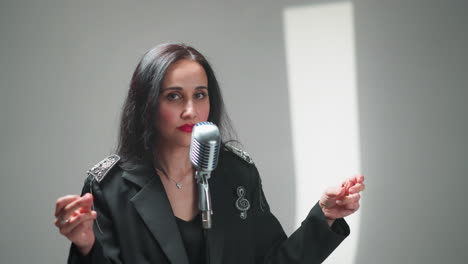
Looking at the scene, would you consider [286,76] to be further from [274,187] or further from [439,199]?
[439,199]

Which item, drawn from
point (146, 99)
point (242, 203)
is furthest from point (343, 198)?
point (146, 99)

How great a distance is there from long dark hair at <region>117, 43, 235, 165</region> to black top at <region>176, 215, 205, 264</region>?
0.82 feet

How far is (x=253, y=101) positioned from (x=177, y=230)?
3.80 feet

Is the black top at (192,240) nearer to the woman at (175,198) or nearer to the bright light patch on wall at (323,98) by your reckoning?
the woman at (175,198)

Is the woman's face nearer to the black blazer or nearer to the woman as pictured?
the woman

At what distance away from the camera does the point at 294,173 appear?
2670 mm

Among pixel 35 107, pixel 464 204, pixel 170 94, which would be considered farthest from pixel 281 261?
pixel 35 107

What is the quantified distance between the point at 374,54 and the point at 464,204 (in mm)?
857

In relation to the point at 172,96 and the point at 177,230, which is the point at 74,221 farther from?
the point at 172,96

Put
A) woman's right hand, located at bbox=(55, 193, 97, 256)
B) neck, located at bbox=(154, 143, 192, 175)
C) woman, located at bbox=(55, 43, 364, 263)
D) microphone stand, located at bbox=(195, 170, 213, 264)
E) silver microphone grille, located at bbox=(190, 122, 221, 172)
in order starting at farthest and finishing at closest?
neck, located at bbox=(154, 143, 192, 175), woman, located at bbox=(55, 43, 364, 263), microphone stand, located at bbox=(195, 170, 213, 264), silver microphone grille, located at bbox=(190, 122, 221, 172), woman's right hand, located at bbox=(55, 193, 97, 256)

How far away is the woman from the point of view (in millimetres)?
1624

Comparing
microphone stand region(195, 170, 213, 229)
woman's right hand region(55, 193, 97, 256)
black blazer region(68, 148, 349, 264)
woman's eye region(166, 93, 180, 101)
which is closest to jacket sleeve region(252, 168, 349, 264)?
black blazer region(68, 148, 349, 264)

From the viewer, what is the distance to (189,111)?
1635 millimetres

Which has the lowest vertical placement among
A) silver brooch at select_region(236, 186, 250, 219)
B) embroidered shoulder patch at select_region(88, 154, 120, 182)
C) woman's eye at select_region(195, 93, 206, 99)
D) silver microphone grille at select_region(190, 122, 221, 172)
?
silver brooch at select_region(236, 186, 250, 219)
